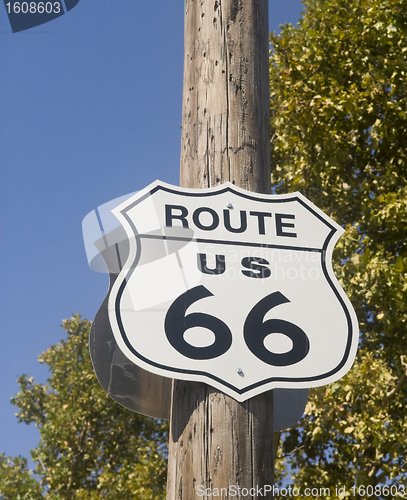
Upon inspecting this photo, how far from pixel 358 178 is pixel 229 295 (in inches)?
233

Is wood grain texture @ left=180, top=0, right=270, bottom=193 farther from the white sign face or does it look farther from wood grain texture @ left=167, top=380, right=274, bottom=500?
wood grain texture @ left=167, top=380, right=274, bottom=500

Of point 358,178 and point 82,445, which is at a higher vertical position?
point 358,178

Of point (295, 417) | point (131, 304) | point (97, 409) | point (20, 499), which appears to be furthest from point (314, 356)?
point (20, 499)

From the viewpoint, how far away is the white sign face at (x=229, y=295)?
1640mm

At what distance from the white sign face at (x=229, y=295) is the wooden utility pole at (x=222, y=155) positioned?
7 centimetres

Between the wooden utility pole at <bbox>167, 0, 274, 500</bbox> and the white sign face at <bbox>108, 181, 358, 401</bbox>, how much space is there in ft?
0.23

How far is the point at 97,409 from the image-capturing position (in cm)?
1049

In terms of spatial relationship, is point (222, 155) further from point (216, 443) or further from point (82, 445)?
point (82, 445)

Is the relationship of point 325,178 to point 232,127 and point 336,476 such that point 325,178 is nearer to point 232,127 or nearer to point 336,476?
point 336,476

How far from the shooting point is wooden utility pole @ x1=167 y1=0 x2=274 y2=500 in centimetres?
151

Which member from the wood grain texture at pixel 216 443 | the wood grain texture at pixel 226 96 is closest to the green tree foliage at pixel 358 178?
the wood grain texture at pixel 226 96

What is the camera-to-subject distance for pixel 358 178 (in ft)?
23.6

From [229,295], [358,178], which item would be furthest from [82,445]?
[229,295]

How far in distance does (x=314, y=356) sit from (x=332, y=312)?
7.1 inches
